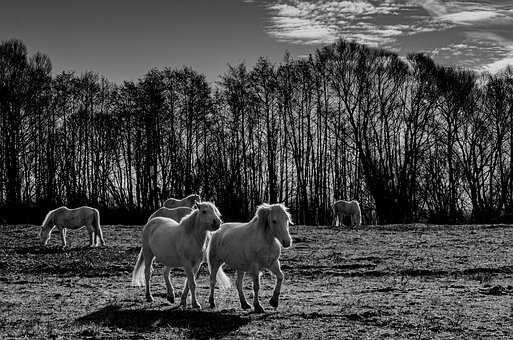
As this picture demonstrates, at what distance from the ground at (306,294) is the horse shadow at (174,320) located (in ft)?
0.06

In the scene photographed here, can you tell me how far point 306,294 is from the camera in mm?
13305

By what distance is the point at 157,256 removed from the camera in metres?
12.0

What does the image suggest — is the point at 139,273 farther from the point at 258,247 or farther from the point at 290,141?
the point at 290,141

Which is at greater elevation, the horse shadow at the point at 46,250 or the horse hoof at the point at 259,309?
the horse shadow at the point at 46,250

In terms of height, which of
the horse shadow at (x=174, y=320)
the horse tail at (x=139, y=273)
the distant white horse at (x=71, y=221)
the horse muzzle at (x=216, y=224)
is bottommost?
the horse shadow at (x=174, y=320)

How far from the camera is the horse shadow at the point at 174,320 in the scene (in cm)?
916

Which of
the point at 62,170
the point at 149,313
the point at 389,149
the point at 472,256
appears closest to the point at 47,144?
the point at 62,170

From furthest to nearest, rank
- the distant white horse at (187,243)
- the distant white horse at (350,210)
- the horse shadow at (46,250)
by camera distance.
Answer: the distant white horse at (350,210) → the horse shadow at (46,250) → the distant white horse at (187,243)

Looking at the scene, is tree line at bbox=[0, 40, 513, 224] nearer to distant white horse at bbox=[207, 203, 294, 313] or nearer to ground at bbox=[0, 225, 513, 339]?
ground at bbox=[0, 225, 513, 339]

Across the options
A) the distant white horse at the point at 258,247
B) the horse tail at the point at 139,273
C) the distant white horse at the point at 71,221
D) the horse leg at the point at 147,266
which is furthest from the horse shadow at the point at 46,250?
the distant white horse at the point at 258,247

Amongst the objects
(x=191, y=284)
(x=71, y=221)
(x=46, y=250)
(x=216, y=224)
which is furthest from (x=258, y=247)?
(x=71, y=221)

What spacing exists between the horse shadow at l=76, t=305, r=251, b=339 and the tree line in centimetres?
3672

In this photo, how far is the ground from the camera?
9.24 m

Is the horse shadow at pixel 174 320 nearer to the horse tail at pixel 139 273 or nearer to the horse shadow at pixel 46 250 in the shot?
the horse tail at pixel 139 273
